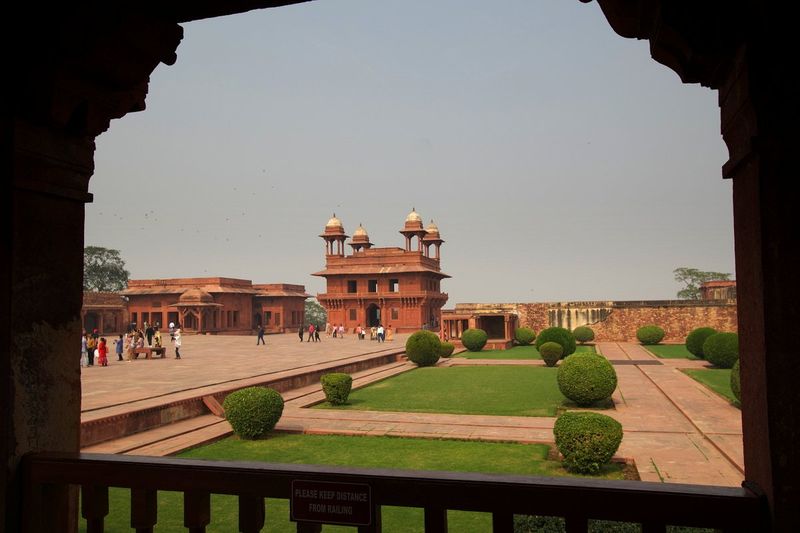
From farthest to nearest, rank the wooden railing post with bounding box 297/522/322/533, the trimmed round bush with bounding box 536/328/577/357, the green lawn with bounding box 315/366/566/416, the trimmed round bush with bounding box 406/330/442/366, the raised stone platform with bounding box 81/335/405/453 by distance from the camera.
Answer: the trimmed round bush with bounding box 536/328/577/357 → the trimmed round bush with bounding box 406/330/442/366 → the green lawn with bounding box 315/366/566/416 → the raised stone platform with bounding box 81/335/405/453 → the wooden railing post with bounding box 297/522/322/533

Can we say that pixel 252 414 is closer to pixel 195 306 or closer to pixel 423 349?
pixel 423 349

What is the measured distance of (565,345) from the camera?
2031 cm

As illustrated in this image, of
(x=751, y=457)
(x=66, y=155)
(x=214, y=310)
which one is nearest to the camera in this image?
(x=751, y=457)

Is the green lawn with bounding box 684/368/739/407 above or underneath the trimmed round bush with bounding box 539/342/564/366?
underneath

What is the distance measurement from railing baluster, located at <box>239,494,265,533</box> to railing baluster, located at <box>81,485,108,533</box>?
0.52 metres

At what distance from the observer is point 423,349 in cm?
1914

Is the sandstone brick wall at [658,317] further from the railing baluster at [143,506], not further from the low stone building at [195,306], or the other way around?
the railing baluster at [143,506]

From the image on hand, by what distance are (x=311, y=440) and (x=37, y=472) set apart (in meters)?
6.84

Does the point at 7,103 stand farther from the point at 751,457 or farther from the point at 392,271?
the point at 392,271

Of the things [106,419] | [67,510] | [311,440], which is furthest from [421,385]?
[67,510]

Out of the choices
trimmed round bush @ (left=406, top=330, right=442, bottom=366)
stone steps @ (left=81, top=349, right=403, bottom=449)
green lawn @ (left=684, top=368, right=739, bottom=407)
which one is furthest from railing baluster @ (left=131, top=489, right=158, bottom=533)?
trimmed round bush @ (left=406, top=330, right=442, bottom=366)

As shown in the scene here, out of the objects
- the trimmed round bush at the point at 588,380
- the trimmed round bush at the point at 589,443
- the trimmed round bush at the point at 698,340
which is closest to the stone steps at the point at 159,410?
the trimmed round bush at the point at 589,443

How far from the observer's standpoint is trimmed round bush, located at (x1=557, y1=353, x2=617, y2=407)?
34.9 ft

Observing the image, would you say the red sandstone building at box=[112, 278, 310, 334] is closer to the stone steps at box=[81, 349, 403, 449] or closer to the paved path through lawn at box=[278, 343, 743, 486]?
the stone steps at box=[81, 349, 403, 449]
